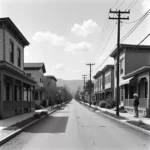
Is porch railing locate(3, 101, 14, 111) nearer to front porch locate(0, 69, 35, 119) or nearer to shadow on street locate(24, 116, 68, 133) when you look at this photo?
front porch locate(0, 69, 35, 119)

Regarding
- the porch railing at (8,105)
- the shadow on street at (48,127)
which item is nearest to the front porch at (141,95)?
the shadow on street at (48,127)

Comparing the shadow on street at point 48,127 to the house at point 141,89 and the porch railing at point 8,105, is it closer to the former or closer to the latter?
the porch railing at point 8,105

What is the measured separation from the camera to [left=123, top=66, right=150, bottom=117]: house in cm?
1784

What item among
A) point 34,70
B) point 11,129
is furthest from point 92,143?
point 34,70

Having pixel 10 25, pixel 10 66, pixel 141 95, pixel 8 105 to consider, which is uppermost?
pixel 10 25

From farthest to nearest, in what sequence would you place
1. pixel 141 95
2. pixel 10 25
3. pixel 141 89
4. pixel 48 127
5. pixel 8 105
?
pixel 141 89, pixel 141 95, pixel 10 25, pixel 8 105, pixel 48 127

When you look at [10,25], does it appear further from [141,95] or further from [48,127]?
[141,95]

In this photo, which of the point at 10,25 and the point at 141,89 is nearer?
the point at 10,25

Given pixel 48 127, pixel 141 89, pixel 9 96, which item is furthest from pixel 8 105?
pixel 141 89

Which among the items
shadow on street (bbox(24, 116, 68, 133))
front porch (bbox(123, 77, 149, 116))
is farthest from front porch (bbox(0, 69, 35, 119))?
front porch (bbox(123, 77, 149, 116))

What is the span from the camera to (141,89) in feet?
73.4

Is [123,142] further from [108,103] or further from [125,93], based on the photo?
[108,103]

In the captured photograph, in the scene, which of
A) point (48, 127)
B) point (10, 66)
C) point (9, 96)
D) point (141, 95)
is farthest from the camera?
point (141, 95)

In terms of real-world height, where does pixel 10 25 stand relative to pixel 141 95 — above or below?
above
